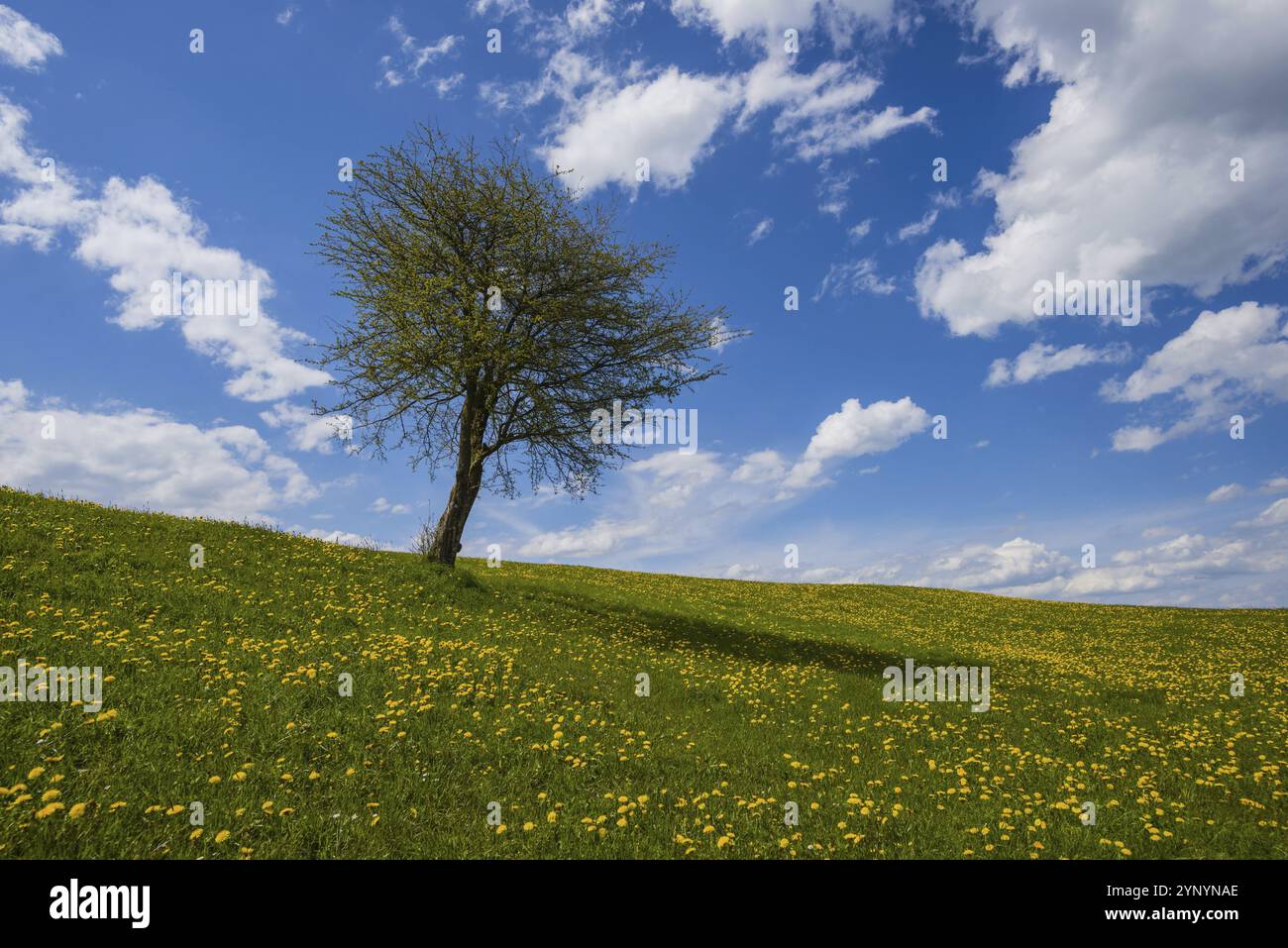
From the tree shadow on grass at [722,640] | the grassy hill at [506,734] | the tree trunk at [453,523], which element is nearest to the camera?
the grassy hill at [506,734]

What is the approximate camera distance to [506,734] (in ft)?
30.3

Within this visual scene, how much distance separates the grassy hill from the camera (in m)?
6.56

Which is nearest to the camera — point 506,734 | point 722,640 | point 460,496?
point 506,734

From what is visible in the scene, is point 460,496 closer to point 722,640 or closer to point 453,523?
point 453,523

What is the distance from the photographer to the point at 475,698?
417 inches

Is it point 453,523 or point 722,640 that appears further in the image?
point 453,523

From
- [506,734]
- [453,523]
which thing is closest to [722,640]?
[453,523]

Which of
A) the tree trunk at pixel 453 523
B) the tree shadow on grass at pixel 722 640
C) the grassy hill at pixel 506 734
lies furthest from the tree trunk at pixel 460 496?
the tree shadow on grass at pixel 722 640

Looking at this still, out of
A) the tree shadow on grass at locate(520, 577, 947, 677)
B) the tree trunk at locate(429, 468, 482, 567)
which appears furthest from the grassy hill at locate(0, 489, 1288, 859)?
the tree trunk at locate(429, 468, 482, 567)

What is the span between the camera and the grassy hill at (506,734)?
656 cm

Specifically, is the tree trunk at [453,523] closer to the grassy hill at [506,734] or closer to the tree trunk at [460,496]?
→ the tree trunk at [460,496]

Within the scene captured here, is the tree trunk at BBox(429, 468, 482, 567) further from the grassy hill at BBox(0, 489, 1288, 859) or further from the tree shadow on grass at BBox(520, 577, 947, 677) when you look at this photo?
Result: the tree shadow on grass at BBox(520, 577, 947, 677)

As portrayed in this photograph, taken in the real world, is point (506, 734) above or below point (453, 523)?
below
